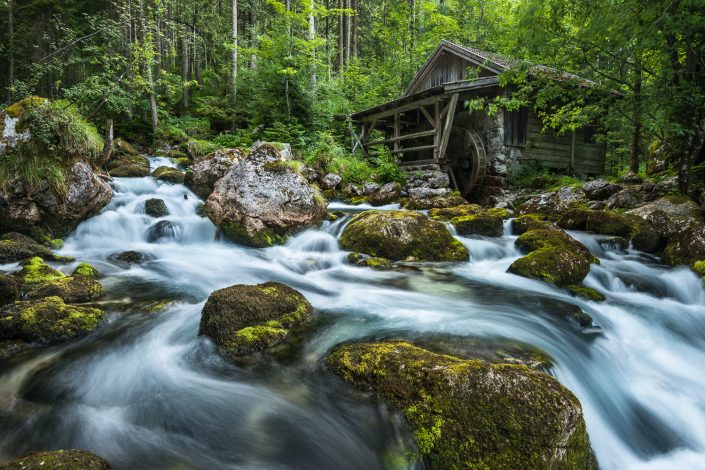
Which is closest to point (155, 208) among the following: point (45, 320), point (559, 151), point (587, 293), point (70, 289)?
point (70, 289)

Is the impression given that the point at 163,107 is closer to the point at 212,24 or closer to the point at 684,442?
the point at 212,24

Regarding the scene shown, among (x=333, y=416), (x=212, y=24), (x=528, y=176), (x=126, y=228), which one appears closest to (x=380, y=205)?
(x=528, y=176)

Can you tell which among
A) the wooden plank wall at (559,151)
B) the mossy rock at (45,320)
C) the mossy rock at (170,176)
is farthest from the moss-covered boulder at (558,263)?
the mossy rock at (170,176)

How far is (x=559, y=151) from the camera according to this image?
564 inches

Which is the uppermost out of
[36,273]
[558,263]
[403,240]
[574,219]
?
[574,219]

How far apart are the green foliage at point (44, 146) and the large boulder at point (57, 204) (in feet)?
0.48

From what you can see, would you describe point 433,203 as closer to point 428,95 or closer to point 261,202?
point 428,95

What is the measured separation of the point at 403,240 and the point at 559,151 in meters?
10.8

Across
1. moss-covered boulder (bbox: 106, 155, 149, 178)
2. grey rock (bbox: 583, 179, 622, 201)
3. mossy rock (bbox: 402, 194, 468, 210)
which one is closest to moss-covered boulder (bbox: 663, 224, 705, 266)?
grey rock (bbox: 583, 179, 622, 201)

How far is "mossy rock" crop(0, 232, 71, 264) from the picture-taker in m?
5.64

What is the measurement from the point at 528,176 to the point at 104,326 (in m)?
13.3

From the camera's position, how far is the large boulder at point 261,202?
7.45 meters

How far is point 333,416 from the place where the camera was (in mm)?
2557

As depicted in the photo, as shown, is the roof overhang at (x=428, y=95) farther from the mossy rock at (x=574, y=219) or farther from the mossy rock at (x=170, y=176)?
the mossy rock at (x=170, y=176)
